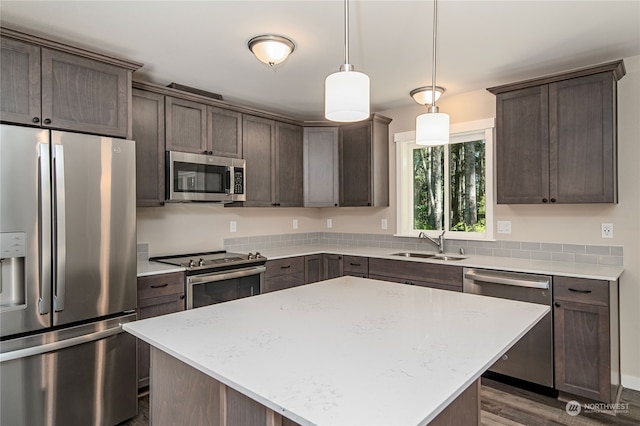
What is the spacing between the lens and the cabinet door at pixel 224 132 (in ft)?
11.3

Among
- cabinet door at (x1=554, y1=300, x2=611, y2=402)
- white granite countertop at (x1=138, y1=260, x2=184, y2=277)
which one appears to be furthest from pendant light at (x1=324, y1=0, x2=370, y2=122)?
cabinet door at (x1=554, y1=300, x2=611, y2=402)

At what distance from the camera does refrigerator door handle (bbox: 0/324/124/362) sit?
1995mm

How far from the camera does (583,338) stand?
2576 mm

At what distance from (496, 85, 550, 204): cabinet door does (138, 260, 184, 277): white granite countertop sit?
106 inches

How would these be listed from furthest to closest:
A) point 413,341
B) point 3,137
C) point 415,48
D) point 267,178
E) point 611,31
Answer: point 267,178
point 415,48
point 611,31
point 3,137
point 413,341

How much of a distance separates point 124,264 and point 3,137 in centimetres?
93

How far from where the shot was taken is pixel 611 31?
2.41 m

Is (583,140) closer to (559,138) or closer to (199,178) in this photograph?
(559,138)

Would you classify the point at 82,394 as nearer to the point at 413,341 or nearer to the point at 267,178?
the point at 413,341

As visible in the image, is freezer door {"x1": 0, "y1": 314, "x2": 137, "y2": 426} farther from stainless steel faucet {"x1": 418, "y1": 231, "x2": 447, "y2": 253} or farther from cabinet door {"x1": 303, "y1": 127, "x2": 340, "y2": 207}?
stainless steel faucet {"x1": 418, "y1": 231, "x2": 447, "y2": 253}

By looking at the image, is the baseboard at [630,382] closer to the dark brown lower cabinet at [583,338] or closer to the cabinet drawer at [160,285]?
the dark brown lower cabinet at [583,338]

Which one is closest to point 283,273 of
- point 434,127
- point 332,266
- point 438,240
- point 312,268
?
point 312,268

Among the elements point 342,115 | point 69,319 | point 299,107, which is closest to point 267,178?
point 299,107

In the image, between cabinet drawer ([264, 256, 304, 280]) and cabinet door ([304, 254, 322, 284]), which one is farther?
cabinet door ([304, 254, 322, 284])
